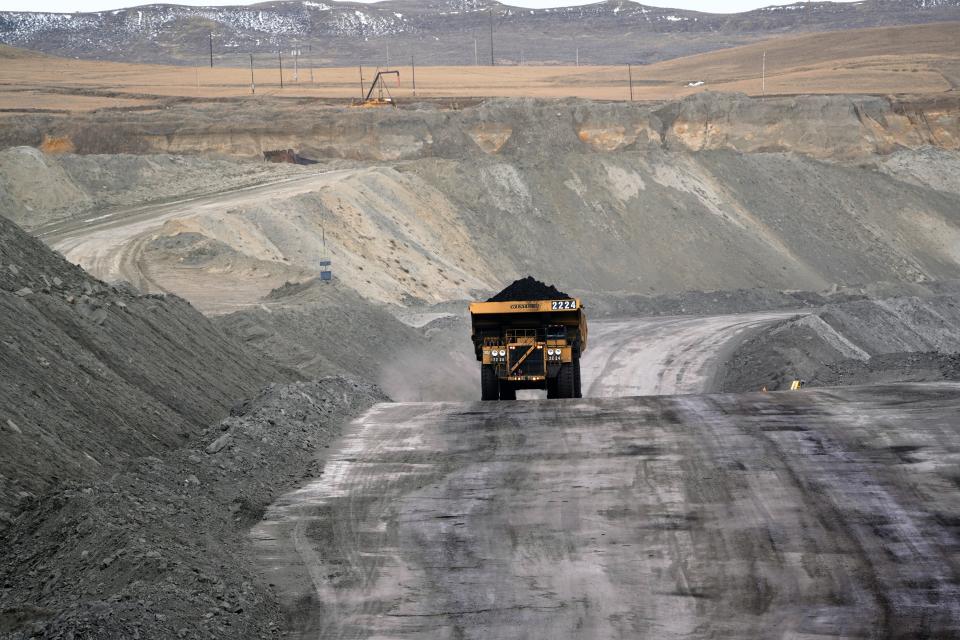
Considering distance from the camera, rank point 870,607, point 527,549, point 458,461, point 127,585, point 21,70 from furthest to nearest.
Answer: point 21,70
point 458,461
point 527,549
point 870,607
point 127,585

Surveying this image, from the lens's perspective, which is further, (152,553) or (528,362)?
(528,362)

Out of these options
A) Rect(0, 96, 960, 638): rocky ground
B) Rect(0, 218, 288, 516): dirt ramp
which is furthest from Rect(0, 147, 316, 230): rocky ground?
Rect(0, 218, 288, 516): dirt ramp

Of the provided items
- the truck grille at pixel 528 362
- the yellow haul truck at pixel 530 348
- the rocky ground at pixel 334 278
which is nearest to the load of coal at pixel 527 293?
the yellow haul truck at pixel 530 348

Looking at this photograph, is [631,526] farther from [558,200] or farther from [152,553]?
[558,200]

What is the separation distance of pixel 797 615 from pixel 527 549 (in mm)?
2966

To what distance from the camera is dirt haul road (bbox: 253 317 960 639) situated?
11773 mm

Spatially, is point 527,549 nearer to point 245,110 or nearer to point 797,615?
point 797,615

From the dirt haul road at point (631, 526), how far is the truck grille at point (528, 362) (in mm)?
2437

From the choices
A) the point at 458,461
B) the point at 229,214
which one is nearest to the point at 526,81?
the point at 229,214

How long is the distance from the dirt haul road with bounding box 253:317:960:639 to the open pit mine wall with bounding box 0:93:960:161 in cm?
4196

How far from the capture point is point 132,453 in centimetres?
1578

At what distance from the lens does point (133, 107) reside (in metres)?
74.6

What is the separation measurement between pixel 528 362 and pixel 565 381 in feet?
2.42

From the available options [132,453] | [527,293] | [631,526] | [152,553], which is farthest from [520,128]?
[152,553]
